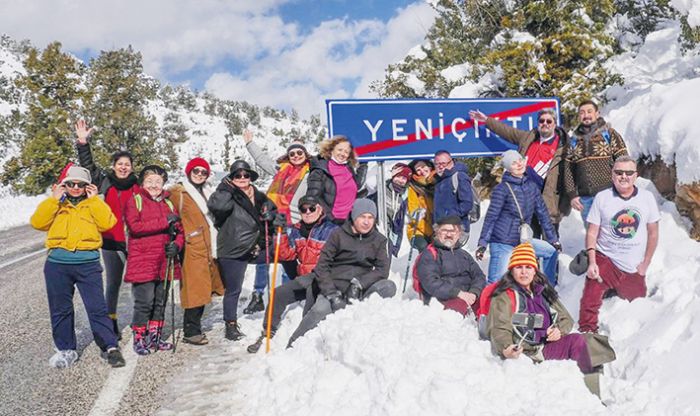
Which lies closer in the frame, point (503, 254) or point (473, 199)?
point (503, 254)

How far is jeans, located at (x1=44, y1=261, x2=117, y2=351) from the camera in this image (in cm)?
491

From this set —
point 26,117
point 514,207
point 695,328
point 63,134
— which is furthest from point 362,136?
point 26,117

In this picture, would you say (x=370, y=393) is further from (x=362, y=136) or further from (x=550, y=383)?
(x=362, y=136)

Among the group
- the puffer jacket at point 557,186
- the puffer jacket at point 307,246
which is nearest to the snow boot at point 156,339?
the puffer jacket at point 307,246

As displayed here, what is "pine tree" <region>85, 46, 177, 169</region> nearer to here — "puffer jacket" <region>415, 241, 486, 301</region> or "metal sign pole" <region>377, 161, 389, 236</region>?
"metal sign pole" <region>377, 161, 389, 236</region>

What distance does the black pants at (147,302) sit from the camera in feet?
17.3

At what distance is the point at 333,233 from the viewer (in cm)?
→ 527

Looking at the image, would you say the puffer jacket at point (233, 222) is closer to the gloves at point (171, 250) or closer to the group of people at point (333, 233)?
the group of people at point (333, 233)

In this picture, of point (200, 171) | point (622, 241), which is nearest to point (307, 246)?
point (200, 171)

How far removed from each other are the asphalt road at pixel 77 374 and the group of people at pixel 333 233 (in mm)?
230

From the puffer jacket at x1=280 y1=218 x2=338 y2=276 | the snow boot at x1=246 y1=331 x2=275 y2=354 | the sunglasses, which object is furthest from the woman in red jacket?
the sunglasses

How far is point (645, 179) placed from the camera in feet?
20.5

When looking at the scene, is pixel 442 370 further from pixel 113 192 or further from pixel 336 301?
pixel 113 192

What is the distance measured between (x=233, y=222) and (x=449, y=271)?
2460mm
